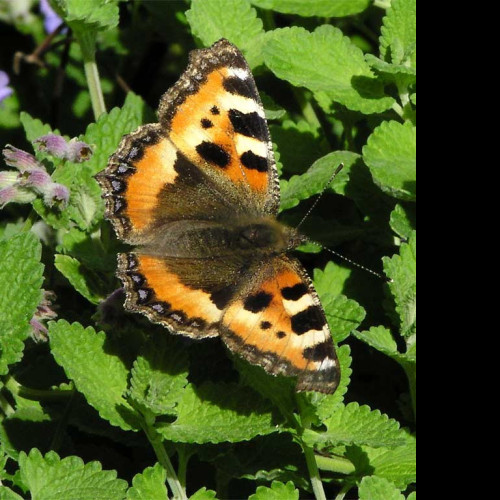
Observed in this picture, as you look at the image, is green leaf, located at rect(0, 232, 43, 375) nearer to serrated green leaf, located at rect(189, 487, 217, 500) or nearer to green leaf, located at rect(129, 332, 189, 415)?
green leaf, located at rect(129, 332, 189, 415)

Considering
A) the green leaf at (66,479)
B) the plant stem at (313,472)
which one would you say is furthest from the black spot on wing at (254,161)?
the green leaf at (66,479)

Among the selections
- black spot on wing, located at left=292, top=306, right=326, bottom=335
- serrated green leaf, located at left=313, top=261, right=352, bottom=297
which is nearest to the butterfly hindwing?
black spot on wing, located at left=292, top=306, right=326, bottom=335

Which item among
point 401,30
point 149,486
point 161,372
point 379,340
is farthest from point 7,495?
point 401,30

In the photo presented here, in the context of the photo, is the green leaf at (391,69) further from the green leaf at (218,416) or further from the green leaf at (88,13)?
the green leaf at (218,416)

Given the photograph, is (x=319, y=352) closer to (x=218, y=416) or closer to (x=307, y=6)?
(x=218, y=416)
